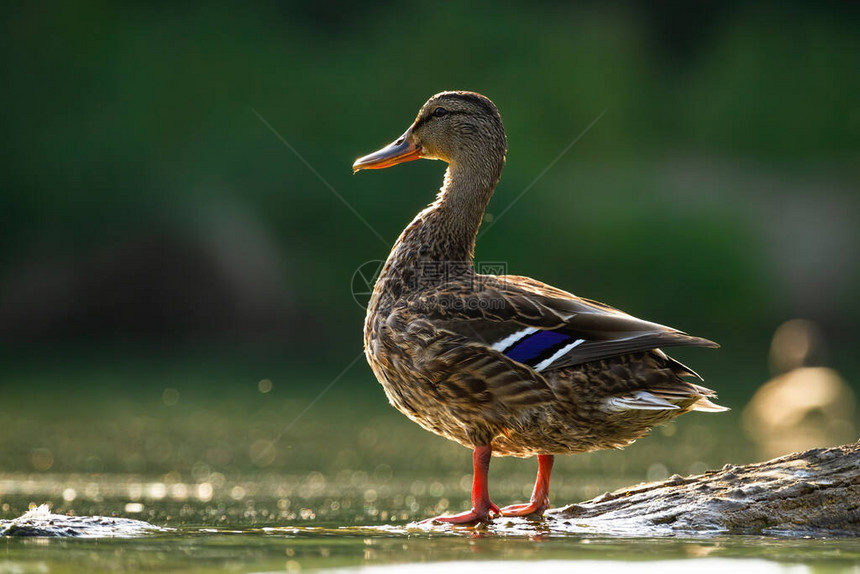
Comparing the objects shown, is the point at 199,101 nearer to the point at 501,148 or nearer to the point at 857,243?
the point at 857,243

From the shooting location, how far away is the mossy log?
16.6 ft

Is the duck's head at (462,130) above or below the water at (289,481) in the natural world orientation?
above

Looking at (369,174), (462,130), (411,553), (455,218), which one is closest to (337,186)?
(369,174)

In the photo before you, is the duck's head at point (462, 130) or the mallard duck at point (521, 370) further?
the duck's head at point (462, 130)

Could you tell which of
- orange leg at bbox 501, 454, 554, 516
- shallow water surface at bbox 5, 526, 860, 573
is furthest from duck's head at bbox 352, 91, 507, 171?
shallow water surface at bbox 5, 526, 860, 573

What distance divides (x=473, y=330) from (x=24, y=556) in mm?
2210

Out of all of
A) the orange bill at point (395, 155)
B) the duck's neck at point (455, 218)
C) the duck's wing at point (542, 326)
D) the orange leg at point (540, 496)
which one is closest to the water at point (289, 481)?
the orange leg at point (540, 496)

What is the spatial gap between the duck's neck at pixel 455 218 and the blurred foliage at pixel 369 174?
967 cm

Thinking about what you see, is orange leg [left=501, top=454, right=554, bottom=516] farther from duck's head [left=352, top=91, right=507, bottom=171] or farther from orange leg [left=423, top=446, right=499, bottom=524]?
duck's head [left=352, top=91, right=507, bottom=171]

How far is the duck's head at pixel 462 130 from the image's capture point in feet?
21.9

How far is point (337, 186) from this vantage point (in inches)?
739

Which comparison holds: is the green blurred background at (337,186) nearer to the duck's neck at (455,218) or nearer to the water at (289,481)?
the water at (289,481)

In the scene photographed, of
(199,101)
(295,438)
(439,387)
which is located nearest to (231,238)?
(199,101)

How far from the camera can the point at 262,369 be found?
50.6 ft
